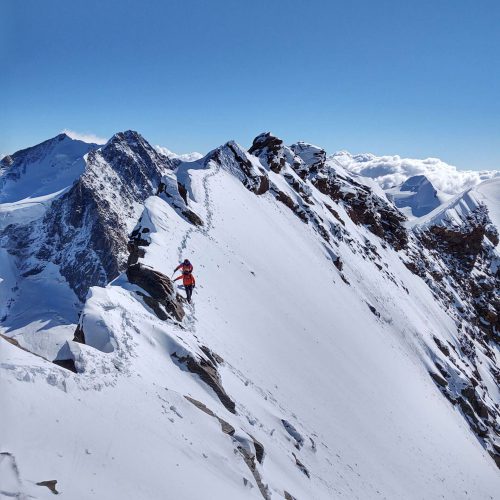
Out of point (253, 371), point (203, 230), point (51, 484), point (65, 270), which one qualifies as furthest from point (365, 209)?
point (65, 270)

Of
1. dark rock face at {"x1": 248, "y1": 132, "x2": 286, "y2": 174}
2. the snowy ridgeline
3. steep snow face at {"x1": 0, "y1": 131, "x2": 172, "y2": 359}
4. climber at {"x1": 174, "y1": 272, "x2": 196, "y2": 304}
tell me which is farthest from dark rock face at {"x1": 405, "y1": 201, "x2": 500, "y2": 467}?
steep snow face at {"x1": 0, "y1": 131, "x2": 172, "y2": 359}

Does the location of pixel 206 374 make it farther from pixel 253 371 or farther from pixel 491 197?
pixel 491 197

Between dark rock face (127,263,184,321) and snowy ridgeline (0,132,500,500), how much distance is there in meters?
0.08

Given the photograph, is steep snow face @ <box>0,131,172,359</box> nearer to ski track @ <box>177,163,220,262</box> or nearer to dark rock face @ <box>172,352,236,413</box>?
ski track @ <box>177,163,220,262</box>

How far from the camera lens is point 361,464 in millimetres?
18453

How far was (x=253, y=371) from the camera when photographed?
17703mm

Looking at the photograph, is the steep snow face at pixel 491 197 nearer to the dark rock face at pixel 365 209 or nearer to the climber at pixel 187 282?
the dark rock face at pixel 365 209

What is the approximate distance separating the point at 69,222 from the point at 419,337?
19071 centimetres

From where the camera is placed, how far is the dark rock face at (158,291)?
15.4 meters

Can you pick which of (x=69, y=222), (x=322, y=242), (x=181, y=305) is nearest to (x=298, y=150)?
(x=322, y=242)

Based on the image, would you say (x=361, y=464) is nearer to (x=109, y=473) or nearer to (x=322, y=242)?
(x=109, y=473)

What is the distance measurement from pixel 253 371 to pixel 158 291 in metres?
5.62

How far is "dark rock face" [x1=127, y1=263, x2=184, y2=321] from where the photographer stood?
15.4 metres

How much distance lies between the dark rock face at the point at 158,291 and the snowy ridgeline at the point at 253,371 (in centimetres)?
8
